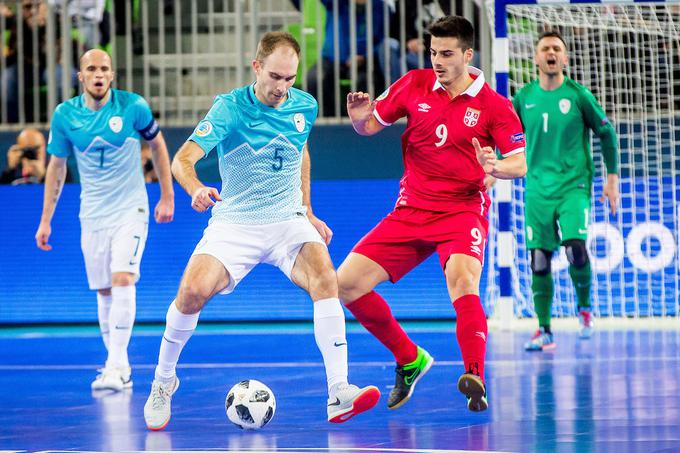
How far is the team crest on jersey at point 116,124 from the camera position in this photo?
761 cm

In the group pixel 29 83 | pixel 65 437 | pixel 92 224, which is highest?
pixel 29 83

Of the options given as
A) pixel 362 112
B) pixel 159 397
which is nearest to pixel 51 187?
pixel 159 397

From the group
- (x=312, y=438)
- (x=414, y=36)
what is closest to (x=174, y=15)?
(x=414, y=36)

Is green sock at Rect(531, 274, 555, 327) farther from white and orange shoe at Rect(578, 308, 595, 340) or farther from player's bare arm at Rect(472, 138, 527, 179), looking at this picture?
player's bare arm at Rect(472, 138, 527, 179)

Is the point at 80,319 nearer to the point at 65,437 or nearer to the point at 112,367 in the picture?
the point at 112,367

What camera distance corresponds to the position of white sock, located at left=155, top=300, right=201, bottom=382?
5816 mm

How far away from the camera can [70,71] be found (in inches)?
520

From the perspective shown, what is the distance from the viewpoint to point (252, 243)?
5914mm

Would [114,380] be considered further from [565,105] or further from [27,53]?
[27,53]

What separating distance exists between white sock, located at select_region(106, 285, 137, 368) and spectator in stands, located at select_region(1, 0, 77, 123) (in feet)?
20.4

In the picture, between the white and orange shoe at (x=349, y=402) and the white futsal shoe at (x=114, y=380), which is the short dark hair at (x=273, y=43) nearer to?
the white and orange shoe at (x=349, y=402)

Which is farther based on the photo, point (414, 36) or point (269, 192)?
point (414, 36)

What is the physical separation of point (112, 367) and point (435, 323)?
15.5 ft

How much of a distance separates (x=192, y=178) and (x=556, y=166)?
14.1ft
